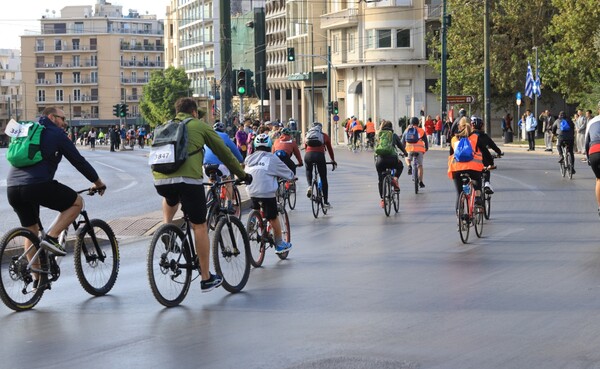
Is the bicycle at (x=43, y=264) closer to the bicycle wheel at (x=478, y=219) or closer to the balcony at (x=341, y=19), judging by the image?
the bicycle wheel at (x=478, y=219)

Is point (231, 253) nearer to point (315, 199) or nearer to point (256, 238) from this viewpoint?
point (256, 238)

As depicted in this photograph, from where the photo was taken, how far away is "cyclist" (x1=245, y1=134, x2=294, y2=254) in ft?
42.5

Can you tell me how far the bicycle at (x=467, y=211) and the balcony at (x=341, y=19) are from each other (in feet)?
220

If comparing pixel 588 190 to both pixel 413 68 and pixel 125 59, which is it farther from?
pixel 125 59

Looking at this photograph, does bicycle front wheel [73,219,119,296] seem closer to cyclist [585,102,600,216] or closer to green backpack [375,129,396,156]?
cyclist [585,102,600,216]

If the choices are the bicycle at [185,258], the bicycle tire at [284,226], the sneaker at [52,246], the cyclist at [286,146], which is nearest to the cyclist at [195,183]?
the bicycle at [185,258]

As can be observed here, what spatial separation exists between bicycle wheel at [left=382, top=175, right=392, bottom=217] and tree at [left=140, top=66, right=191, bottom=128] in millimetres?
108811

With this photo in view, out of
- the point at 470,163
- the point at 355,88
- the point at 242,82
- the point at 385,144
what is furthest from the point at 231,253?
the point at 355,88

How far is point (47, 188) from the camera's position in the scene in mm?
10109

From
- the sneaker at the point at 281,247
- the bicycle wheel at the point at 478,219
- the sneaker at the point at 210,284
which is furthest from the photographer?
the bicycle wheel at the point at 478,219

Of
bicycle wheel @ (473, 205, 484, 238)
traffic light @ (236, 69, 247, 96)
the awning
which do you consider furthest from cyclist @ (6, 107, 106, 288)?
the awning

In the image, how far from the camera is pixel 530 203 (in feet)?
70.9

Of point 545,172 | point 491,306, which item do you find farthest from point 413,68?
point 491,306

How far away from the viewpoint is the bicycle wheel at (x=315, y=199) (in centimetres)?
1992
